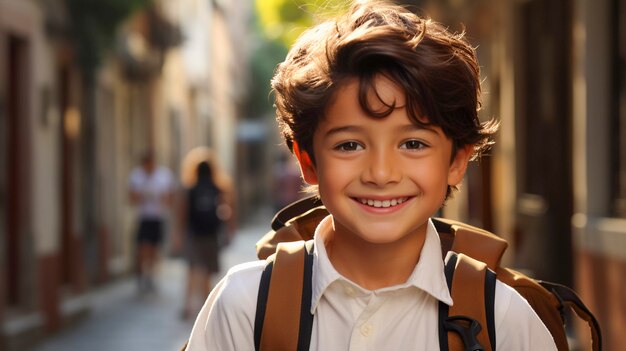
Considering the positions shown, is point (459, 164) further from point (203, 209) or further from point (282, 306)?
point (203, 209)

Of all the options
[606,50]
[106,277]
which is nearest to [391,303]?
[606,50]

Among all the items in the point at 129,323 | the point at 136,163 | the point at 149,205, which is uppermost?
the point at 136,163

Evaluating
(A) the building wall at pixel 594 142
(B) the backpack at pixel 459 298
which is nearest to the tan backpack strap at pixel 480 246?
(B) the backpack at pixel 459 298

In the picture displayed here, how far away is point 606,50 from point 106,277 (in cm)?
1040

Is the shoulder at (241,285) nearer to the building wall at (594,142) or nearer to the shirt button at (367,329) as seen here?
the shirt button at (367,329)

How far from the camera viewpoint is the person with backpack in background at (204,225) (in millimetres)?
14453

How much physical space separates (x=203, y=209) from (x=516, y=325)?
11.8 meters

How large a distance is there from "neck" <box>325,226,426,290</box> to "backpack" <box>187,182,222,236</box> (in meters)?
11.6

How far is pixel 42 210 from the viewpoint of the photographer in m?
13.5

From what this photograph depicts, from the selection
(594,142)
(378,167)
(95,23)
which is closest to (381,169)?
(378,167)

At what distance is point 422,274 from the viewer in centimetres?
279

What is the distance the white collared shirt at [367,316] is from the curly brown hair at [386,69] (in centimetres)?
32

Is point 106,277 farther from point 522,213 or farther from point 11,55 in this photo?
point 522,213

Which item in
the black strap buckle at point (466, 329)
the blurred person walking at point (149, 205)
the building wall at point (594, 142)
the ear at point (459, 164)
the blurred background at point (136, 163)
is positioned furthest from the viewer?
the blurred person walking at point (149, 205)
